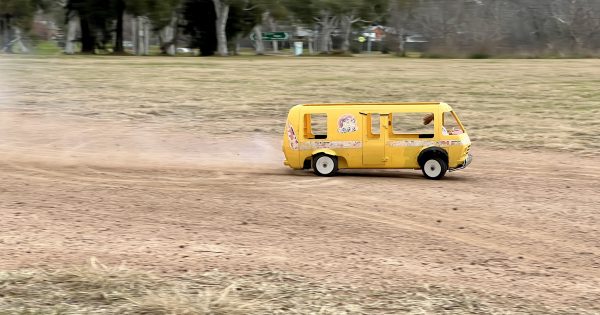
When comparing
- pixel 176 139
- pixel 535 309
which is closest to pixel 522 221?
pixel 535 309

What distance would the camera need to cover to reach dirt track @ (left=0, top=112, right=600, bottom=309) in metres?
5.91

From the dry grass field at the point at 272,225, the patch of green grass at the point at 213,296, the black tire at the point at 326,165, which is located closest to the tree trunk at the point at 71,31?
the dry grass field at the point at 272,225

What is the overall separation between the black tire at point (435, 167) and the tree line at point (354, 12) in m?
37.9

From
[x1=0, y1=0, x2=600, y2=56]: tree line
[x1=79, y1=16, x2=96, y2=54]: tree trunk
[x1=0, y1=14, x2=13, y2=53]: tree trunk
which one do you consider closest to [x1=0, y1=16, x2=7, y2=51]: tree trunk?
[x1=0, y1=14, x2=13, y2=53]: tree trunk

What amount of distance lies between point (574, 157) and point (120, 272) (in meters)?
8.32

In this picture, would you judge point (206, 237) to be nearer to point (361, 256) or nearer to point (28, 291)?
point (361, 256)

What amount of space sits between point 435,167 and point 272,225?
3164mm

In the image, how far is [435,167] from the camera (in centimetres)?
968

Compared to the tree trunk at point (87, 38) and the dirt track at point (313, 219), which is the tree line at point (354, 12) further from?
the dirt track at point (313, 219)

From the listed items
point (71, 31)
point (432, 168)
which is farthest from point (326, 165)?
point (71, 31)

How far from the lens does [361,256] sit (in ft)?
20.4

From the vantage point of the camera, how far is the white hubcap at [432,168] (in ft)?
31.7

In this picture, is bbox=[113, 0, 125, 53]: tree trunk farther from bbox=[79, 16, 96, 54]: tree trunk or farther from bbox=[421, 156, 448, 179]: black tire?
bbox=[421, 156, 448, 179]: black tire

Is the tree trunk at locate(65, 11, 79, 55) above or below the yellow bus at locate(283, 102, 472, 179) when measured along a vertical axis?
above
